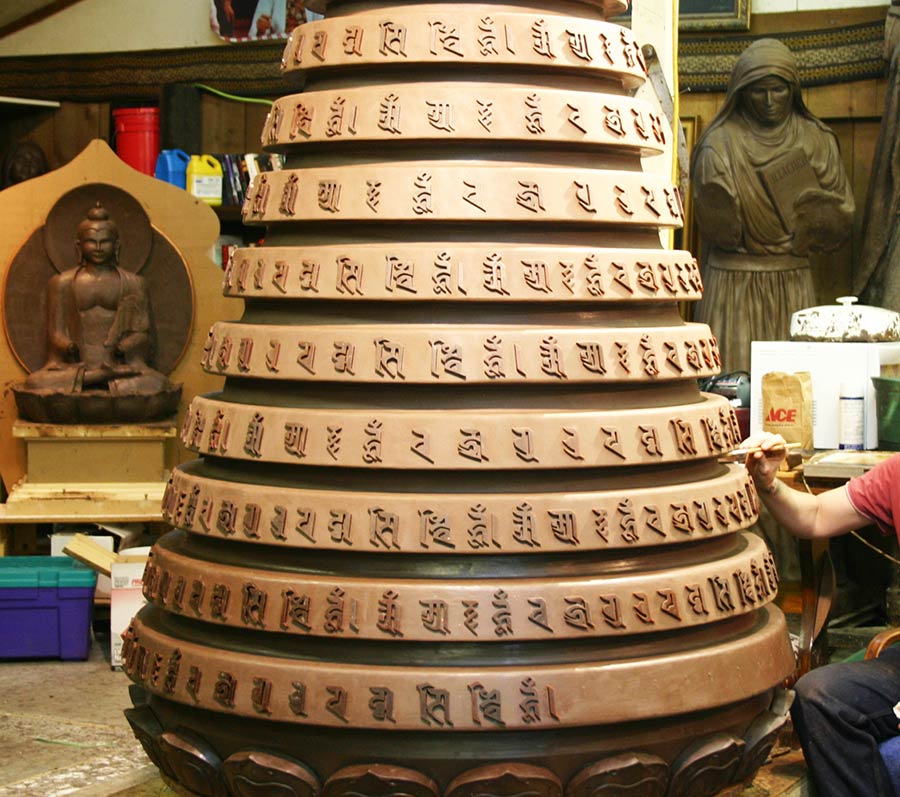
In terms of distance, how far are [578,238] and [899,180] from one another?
197 inches

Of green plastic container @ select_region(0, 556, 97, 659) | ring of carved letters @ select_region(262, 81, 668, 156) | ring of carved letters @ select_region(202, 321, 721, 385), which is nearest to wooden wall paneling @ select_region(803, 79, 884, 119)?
green plastic container @ select_region(0, 556, 97, 659)

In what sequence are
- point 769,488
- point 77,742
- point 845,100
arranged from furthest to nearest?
1. point 845,100
2. point 77,742
3. point 769,488

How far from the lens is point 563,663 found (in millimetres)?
2197

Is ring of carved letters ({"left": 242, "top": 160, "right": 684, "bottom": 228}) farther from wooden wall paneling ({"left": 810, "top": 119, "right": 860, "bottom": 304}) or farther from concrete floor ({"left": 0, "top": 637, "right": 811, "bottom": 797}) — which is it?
wooden wall paneling ({"left": 810, "top": 119, "right": 860, "bottom": 304})

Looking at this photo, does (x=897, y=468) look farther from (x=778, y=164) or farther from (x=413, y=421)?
(x=778, y=164)

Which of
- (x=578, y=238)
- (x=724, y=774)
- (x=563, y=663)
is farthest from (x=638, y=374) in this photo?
(x=724, y=774)

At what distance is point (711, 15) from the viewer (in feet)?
25.7

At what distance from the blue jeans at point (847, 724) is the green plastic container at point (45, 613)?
3.23 m

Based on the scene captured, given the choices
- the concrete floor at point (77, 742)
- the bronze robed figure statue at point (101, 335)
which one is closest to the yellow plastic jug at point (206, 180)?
the bronze robed figure statue at point (101, 335)

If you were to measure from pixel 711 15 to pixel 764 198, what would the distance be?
131cm

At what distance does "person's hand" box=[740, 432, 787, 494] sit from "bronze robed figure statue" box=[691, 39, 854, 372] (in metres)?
4.03

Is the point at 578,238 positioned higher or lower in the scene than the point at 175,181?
lower

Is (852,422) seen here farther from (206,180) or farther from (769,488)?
(206,180)

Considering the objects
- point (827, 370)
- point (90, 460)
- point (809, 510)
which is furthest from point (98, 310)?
point (809, 510)
